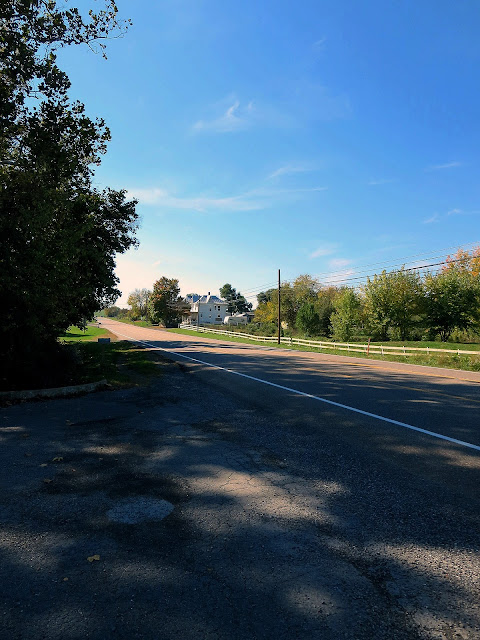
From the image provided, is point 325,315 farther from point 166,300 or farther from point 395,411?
point 395,411

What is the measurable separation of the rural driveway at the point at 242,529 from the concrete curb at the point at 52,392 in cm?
307

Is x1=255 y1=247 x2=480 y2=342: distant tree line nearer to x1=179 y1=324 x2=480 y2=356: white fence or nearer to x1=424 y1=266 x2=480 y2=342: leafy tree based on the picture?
x1=424 y1=266 x2=480 y2=342: leafy tree

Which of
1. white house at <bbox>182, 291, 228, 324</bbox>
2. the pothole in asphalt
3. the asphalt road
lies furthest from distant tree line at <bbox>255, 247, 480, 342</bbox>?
white house at <bbox>182, 291, 228, 324</bbox>

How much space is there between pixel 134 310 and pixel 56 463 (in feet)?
480

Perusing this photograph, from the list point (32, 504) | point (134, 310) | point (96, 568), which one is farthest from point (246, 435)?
point (134, 310)

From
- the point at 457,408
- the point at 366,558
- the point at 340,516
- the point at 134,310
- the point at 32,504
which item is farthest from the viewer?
the point at 134,310

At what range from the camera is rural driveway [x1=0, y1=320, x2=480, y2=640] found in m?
2.54

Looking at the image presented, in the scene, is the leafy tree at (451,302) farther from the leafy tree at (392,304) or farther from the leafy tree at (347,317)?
the leafy tree at (347,317)

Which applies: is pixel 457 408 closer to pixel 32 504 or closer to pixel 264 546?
pixel 264 546

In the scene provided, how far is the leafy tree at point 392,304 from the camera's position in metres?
51.9

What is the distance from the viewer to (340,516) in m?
3.90

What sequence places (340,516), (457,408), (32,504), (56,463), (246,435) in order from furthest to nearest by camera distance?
1. (457,408)
2. (246,435)
3. (56,463)
4. (32,504)
5. (340,516)

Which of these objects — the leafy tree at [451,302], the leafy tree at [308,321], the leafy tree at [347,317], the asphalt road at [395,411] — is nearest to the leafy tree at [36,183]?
the asphalt road at [395,411]

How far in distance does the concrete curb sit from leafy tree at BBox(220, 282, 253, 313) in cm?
12943
